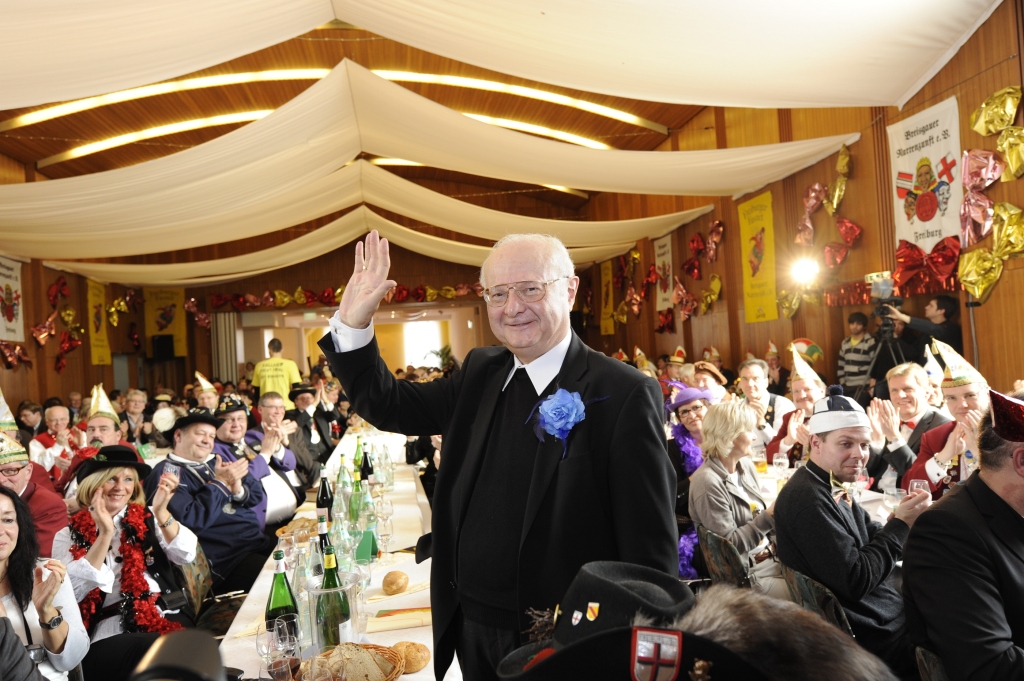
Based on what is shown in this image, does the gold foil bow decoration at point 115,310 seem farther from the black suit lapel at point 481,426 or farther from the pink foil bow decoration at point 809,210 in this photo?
the black suit lapel at point 481,426

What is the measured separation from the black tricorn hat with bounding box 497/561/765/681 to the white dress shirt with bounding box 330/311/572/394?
2.45ft

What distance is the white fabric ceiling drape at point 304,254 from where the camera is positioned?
39.6ft

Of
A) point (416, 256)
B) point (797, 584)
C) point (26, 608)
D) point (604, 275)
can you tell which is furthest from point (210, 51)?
point (416, 256)

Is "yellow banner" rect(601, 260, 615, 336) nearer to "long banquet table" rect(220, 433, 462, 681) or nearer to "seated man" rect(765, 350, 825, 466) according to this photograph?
"seated man" rect(765, 350, 825, 466)

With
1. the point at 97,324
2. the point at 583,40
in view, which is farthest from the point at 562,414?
the point at 97,324

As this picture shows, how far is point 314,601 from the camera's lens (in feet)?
6.70

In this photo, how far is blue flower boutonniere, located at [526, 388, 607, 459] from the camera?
4.99 ft

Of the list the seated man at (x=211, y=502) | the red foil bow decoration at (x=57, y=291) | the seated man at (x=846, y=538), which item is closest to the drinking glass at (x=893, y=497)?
the seated man at (x=846, y=538)

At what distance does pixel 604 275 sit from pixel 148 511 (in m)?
13.6

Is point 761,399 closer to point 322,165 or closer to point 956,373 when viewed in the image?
point 956,373

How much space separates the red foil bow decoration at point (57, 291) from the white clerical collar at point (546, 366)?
13005mm

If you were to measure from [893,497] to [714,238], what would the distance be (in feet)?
22.6

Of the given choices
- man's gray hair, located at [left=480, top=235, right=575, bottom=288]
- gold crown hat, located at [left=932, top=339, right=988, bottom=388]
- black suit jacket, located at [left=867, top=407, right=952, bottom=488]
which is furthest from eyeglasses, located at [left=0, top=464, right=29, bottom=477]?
gold crown hat, located at [left=932, top=339, right=988, bottom=388]

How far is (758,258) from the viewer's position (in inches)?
363
